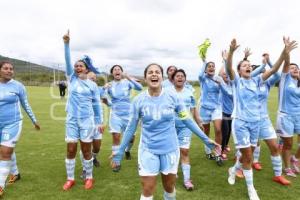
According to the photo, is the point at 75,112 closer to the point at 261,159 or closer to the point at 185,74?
the point at 185,74

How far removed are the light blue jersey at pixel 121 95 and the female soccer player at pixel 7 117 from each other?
2875 millimetres

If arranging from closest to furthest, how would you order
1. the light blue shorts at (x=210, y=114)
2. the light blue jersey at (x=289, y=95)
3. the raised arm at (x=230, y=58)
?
the raised arm at (x=230, y=58) < the light blue jersey at (x=289, y=95) < the light blue shorts at (x=210, y=114)

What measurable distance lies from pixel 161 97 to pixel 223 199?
293 centimetres

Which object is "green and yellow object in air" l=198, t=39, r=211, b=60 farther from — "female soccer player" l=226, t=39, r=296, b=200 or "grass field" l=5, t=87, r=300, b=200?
"grass field" l=5, t=87, r=300, b=200

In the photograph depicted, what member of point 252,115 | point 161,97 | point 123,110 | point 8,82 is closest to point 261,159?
point 252,115

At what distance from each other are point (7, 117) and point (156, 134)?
3.69 meters

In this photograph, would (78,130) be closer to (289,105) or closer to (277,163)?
(277,163)

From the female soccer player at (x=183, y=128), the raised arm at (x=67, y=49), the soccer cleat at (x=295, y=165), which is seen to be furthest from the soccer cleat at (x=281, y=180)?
the raised arm at (x=67, y=49)

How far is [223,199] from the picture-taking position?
6.85m

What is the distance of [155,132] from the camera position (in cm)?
507

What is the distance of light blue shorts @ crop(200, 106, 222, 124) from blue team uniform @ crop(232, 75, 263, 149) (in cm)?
264

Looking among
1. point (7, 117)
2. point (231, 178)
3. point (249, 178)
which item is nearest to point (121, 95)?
point (7, 117)

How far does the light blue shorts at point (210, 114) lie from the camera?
9.70 meters

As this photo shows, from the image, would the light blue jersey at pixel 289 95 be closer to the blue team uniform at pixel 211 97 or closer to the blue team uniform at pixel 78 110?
the blue team uniform at pixel 211 97
